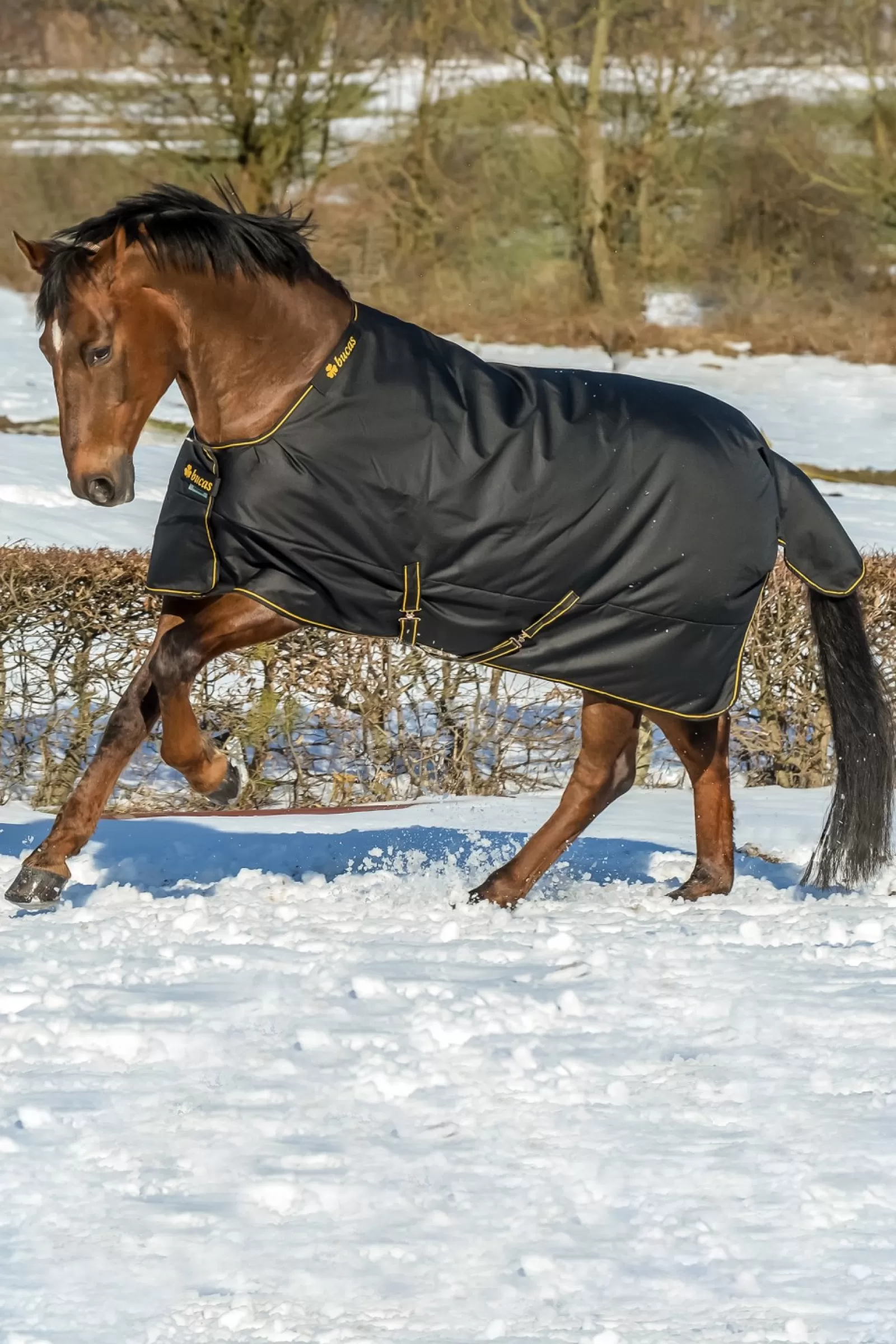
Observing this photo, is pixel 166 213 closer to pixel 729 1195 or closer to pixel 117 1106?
pixel 117 1106

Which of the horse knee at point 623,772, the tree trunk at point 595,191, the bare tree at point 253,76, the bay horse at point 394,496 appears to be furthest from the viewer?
the tree trunk at point 595,191

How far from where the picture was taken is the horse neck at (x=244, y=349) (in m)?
3.89

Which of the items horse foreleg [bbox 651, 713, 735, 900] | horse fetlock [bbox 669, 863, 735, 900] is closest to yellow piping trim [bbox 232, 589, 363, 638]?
horse foreleg [bbox 651, 713, 735, 900]

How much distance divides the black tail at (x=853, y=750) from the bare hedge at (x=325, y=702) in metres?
1.48

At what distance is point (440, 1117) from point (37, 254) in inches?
87.7

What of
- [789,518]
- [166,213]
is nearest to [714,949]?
[789,518]

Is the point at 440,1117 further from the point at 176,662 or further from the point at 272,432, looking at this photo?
the point at 272,432

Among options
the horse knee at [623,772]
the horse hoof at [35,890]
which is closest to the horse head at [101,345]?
the horse hoof at [35,890]

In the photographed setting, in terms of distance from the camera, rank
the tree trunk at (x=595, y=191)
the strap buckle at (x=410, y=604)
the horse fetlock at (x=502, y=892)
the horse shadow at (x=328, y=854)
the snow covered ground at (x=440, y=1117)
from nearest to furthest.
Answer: the snow covered ground at (x=440, y=1117), the strap buckle at (x=410, y=604), the horse fetlock at (x=502, y=892), the horse shadow at (x=328, y=854), the tree trunk at (x=595, y=191)

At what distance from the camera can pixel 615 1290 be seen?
219 cm

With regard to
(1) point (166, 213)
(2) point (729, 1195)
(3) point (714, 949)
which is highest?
(1) point (166, 213)

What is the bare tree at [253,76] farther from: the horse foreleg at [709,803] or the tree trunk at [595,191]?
the horse foreleg at [709,803]

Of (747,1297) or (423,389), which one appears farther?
(423,389)

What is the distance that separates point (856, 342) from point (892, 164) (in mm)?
3080
